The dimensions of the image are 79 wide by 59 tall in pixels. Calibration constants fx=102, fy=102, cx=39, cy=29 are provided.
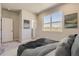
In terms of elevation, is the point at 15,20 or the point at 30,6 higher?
the point at 30,6

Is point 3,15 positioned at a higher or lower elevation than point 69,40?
higher

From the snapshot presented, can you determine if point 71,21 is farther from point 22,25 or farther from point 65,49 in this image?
point 22,25

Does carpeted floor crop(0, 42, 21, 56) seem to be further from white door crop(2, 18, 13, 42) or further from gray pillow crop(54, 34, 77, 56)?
gray pillow crop(54, 34, 77, 56)

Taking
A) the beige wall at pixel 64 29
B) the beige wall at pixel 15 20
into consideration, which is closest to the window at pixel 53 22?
the beige wall at pixel 64 29

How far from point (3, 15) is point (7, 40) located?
0.92ft

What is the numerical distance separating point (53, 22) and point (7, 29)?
0.53m

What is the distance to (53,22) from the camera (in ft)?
3.88

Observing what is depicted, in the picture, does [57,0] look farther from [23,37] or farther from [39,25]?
[23,37]

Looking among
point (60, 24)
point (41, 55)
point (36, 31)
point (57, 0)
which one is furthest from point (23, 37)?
point (57, 0)

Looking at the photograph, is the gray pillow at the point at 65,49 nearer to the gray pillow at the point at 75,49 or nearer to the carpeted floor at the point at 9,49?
the gray pillow at the point at 75,49

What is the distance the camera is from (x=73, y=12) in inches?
42.1

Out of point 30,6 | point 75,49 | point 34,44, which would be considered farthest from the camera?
point 34,44

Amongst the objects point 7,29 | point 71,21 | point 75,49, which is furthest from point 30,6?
point 75,49

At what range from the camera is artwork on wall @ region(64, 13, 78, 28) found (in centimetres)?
107
